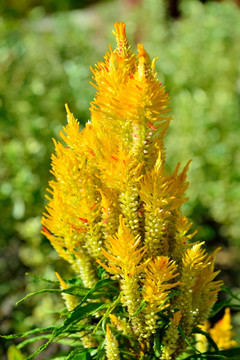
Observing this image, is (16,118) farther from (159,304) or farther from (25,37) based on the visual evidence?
(159,304)

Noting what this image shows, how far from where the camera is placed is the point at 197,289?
0.91 meters

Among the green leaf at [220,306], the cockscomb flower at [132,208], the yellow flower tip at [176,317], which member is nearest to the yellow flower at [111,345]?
the cockscomb flower at [132,208]

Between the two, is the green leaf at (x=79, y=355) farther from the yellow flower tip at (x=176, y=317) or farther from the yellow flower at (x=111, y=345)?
the yellow flower tip at (x=176, y=317)

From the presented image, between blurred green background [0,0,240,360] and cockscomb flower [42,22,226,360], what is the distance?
1.20 metres

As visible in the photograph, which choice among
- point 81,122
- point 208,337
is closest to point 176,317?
point 208,337

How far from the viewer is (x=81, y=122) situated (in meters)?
3.22

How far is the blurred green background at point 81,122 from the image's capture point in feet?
8.50

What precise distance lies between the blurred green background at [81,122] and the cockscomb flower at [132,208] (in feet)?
3.94

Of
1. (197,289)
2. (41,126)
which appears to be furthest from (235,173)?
(197,289)

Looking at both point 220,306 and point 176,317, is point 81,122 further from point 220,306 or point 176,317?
point 176,317

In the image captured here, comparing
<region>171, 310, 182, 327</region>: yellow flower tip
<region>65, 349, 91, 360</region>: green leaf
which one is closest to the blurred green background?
<region>65, 349, 91, 360</region>: green leaf

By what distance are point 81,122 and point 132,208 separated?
245 cm

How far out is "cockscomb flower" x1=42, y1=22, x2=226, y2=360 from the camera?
808 mm

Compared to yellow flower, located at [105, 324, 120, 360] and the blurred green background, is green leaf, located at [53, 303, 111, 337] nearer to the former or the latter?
yellow flower, located at [105, 324, 120, 360]
